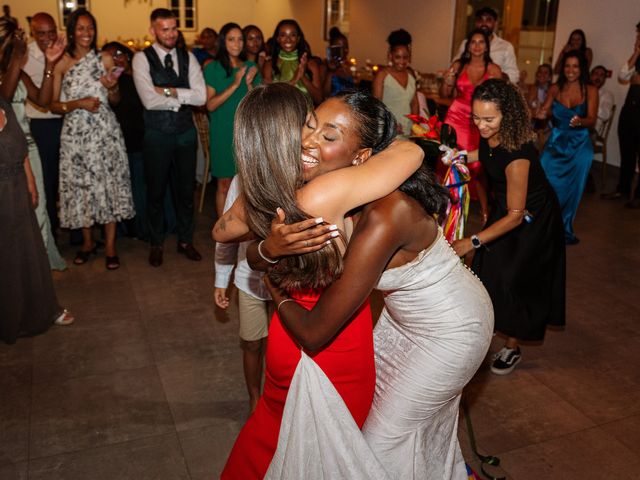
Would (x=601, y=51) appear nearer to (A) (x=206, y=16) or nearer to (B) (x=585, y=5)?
(B) (x=585, y=5)

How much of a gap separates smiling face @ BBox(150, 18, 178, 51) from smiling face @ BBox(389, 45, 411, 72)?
2073mm

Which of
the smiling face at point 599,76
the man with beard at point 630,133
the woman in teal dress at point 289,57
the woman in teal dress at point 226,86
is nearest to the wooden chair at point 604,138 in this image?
the man with beard at point 630,133

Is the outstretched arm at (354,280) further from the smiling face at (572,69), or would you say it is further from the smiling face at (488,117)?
the smiling face at (572,69)

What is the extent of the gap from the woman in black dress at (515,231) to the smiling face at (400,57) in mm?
2645

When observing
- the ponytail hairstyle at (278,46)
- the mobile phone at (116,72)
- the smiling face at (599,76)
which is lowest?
the smiling face at (599,76)

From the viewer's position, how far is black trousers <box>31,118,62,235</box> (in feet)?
16.4

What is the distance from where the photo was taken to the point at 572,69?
18.9ft

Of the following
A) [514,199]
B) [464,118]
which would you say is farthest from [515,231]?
[464,118]

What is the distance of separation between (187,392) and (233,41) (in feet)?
9.55

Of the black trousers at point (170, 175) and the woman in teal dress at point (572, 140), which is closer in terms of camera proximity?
the black trousers at point (170, 175)

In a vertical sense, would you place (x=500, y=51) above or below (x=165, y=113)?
above

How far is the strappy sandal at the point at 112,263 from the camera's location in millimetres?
4820

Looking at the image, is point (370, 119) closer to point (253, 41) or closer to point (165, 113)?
point (165, 113)

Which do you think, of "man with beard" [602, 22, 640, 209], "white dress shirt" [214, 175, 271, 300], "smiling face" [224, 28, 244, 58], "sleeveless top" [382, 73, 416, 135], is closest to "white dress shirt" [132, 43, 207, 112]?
"smiling face" [224, 28, 244, 58]
